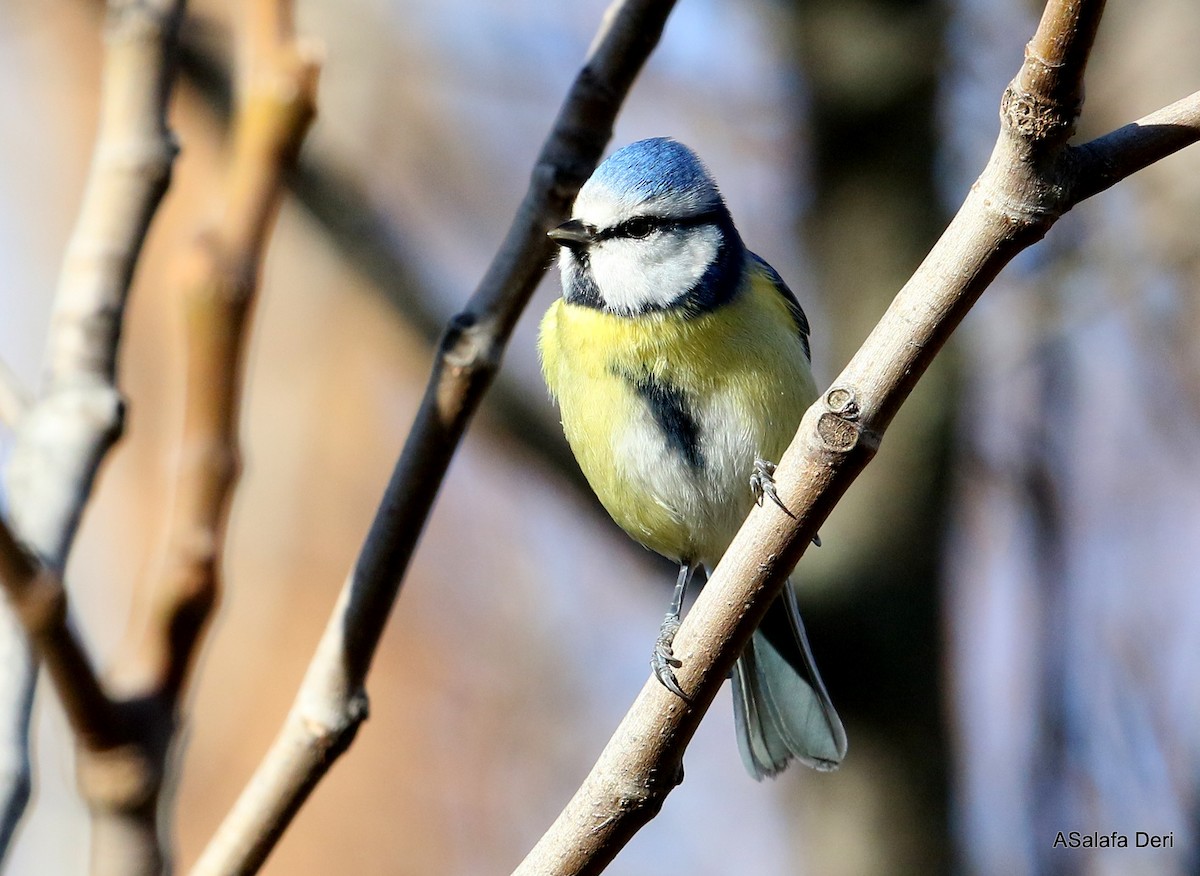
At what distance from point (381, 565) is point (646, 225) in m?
0.85

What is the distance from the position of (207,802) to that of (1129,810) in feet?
7.89

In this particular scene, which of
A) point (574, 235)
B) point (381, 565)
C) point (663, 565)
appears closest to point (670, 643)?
point (381, 565)

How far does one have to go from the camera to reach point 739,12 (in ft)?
9.77

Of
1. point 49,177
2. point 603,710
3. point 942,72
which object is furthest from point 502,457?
point 49,177

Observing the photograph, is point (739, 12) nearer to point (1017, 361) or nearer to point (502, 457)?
point (1017, 361)

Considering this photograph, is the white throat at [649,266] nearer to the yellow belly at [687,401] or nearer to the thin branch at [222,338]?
the yellow belly at [687,401]

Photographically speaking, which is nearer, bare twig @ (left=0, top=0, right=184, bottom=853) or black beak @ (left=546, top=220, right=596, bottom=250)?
bare twig @ (left=0, top=0, right=184, bottom=853)

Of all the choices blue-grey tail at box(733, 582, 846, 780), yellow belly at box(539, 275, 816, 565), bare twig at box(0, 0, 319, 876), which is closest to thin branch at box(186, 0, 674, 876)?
bare twig at box(0, 0, 319, 876)

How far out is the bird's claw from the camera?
0.91m

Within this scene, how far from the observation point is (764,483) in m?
1.13

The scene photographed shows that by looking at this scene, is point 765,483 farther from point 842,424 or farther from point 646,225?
point 646,225

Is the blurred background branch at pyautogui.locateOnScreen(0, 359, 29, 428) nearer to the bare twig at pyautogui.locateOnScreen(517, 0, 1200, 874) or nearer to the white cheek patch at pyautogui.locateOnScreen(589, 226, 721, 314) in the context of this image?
the bare twig at pyautogui.locateOnScreen(517, 0, 1200, 874)

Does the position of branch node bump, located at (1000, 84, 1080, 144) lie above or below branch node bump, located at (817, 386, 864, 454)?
above

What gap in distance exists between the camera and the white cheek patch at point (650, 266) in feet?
5.56
